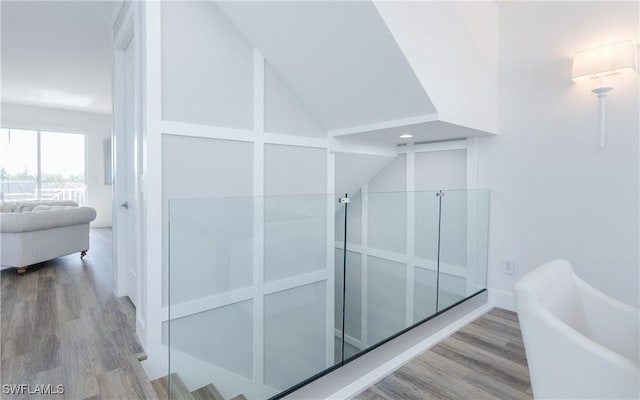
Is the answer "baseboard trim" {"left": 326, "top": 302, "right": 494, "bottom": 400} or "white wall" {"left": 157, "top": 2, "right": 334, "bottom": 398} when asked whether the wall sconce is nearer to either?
"baseboard trim" {"left": 326, "top": 302, "right": 494, "bottom": 400}

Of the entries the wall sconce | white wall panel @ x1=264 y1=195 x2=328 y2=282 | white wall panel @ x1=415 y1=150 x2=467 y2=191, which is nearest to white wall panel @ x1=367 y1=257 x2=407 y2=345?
white wall panel @ x1=264 y1=195 x2=328 y2=282

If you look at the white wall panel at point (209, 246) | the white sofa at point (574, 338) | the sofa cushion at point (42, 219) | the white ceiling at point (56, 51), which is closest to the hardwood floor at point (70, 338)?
the sofa cushion at point (42, 219)

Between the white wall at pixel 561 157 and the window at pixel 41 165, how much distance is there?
8028 millimetres

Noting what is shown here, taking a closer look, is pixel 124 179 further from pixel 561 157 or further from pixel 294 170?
pixel 561 157

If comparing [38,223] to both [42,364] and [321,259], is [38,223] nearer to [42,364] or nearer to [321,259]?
[42,364]

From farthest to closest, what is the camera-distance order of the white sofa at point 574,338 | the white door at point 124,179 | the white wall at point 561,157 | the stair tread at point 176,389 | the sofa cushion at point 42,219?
1. the sofa cushion at point 42,219
2. the white door at point 124,179
3. the white wall at point 561,157
4. the stair tread at point 176,389
5. the white sofa at point 574,338

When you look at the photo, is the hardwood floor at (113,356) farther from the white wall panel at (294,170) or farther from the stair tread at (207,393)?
the white wall panel at (294,170)

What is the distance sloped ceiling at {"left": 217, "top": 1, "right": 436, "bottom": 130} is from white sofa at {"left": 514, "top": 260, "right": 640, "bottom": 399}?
1384 millimetres

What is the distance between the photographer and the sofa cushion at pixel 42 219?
143 inches

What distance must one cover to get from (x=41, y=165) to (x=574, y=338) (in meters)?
8.82

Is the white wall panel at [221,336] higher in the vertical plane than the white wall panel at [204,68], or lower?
lower

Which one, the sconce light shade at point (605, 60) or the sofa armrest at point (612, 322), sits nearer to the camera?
the sofa armrest at point (612, 322)

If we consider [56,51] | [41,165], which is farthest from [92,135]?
[56,51]

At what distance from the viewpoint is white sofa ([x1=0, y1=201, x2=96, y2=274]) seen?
11.9 feet
